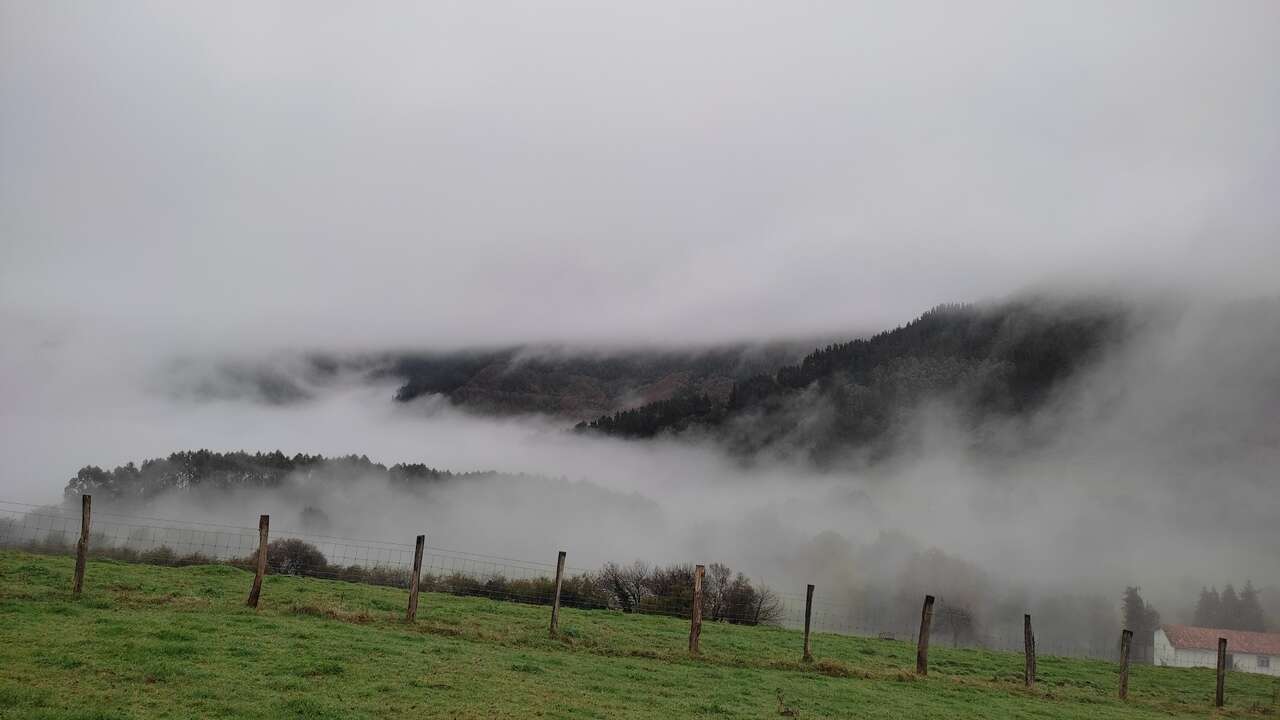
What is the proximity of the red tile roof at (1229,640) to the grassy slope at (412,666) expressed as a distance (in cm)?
10794

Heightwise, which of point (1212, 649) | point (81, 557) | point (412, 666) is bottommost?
point (1212, 649)

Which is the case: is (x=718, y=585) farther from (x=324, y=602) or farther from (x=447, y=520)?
(x=447, y=520)

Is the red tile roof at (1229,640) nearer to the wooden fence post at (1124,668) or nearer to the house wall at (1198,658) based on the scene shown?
the house wall at (1198,658)

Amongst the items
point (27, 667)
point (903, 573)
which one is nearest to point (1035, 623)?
point (903, 573)

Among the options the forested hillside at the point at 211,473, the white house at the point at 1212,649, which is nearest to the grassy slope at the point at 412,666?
the white house at the point at 1212,649

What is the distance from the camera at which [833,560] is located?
163875 millimetres

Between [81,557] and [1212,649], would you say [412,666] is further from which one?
[1212,649]

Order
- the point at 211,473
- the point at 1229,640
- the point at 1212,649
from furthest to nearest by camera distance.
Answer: the point at 211,473 → the point at 1229,640 → the point at 1212,649

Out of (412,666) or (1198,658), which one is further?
(1198,658)

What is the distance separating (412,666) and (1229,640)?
14967 centimetres

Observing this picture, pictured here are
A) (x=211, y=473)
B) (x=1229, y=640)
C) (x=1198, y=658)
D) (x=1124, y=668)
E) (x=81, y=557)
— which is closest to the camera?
(x=81, y=557)

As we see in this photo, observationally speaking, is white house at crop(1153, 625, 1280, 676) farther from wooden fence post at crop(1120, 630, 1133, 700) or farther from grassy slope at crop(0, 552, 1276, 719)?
grassy slope at crop(0, 552, 1276, 719)

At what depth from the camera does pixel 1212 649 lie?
420 ft

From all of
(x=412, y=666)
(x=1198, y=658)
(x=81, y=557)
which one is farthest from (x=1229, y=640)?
(x=81, y=557)
